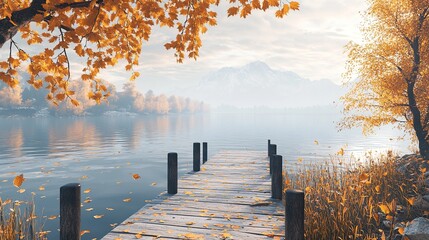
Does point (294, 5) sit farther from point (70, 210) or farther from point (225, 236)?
point (70, 210)

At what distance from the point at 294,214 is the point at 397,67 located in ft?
45.8

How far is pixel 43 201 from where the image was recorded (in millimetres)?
15984

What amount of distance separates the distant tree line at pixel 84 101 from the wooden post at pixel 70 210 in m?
105

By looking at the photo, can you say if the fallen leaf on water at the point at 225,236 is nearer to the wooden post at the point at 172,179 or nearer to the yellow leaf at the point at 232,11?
the wooden post at the point at 172,179

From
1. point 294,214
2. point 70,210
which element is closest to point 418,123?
point 294,214

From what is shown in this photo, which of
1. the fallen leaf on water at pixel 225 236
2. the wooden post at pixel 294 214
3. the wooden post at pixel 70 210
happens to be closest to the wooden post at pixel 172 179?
the fallen leaf on water at pixel 225 236

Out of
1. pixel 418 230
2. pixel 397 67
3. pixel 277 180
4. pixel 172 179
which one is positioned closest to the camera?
pixel 418 230

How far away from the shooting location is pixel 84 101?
415 ft

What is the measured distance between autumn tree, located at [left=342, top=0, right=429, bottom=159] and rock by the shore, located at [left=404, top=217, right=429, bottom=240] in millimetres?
8857

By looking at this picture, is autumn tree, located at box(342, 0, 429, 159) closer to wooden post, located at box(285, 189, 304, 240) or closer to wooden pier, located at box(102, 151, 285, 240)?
wooden pier, located at box(102, 151, 285, 240)

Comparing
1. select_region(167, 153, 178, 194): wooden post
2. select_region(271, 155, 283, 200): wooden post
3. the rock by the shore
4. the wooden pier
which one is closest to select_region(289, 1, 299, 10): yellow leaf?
the wooden pier

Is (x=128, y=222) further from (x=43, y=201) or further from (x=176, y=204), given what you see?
(x=43, y=201)

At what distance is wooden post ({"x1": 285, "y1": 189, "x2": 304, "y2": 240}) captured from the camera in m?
5.27

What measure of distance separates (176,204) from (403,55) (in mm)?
14135
